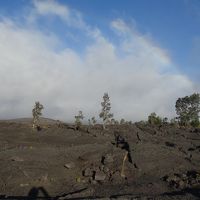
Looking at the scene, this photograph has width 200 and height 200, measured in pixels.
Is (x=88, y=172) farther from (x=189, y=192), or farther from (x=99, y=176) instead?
(x=189, y=192)

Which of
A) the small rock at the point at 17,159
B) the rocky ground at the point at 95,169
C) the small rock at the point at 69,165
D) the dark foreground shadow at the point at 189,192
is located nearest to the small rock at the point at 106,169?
the rocky ground at the point at 95,169

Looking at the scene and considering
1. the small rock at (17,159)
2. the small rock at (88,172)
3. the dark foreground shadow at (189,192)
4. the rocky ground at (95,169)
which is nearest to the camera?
the dark foreground shadow at (189,192)

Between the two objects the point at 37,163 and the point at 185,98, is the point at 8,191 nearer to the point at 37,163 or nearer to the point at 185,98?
the point at 37,163

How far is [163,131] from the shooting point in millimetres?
50219

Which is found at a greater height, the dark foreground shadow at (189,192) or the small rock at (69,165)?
the small rock at (69,165)

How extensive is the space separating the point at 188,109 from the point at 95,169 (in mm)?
46282

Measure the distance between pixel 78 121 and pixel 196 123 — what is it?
23322 millimetres

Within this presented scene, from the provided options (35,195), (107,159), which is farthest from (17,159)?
(107,159)

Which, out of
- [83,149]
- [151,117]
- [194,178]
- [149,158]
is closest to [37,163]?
[83,149]

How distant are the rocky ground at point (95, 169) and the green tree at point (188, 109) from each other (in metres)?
33.1

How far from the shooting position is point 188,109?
243 ft

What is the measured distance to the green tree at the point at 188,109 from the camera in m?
72.7

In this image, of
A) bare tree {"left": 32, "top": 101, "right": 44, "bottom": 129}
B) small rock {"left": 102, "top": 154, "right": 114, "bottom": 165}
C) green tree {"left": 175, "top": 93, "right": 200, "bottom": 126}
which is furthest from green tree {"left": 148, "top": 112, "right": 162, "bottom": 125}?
small rock {"left": 102, "top": 154, "right": 114, "bottom": 165}

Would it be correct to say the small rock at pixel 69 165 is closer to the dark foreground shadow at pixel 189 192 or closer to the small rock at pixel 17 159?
the small rock at pixel 17 159
